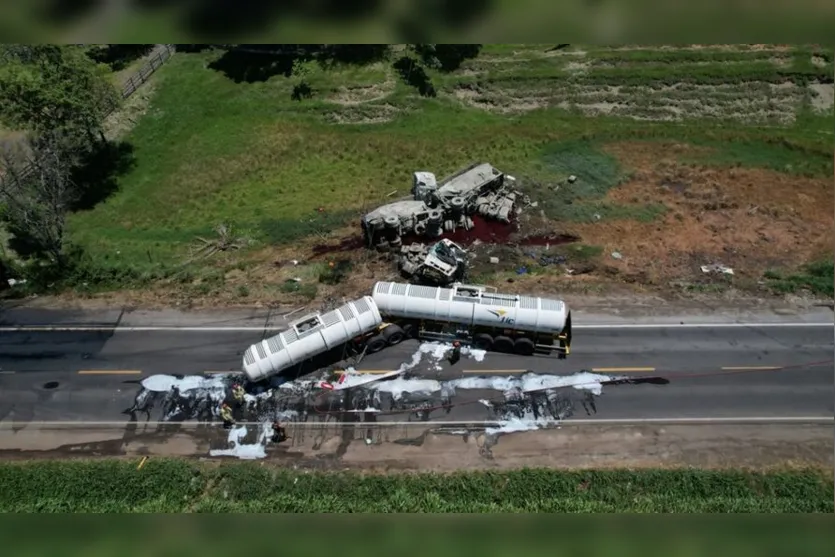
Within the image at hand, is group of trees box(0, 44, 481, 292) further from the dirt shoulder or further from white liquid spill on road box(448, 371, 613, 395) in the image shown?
white liquid spill on road box(448, 371, 613, 395)

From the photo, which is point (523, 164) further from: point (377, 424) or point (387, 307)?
point (377, 424)

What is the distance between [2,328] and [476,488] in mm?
30390

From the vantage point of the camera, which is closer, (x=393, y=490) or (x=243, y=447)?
(x=393, y=490)

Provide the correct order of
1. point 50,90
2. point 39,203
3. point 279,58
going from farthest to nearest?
point 279,58
point 50,90
point 39,203

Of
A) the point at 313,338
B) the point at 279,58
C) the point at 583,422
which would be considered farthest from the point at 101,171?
the point at 583,422

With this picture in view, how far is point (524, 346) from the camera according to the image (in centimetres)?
3553

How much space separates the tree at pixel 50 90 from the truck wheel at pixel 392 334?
3138cm

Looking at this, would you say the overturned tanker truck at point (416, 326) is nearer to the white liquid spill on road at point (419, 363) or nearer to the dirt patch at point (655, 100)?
the white liquid spill on road at point (419, 363)

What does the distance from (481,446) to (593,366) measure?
28.0 feet

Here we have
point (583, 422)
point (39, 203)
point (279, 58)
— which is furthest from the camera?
point (279, 58)

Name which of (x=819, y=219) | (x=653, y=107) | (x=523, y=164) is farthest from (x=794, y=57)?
(x=523, y=164)

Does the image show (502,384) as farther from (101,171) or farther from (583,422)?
(101,171)

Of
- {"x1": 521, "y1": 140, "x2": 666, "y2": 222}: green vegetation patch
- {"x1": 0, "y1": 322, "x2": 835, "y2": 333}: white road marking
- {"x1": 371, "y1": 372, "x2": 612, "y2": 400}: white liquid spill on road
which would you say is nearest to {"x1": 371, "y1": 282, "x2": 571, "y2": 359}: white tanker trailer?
{"x1": 371, "y1": 372, "x2": 612, "y2": 400}: white liquid spill on road

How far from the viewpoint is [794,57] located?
60750mm
